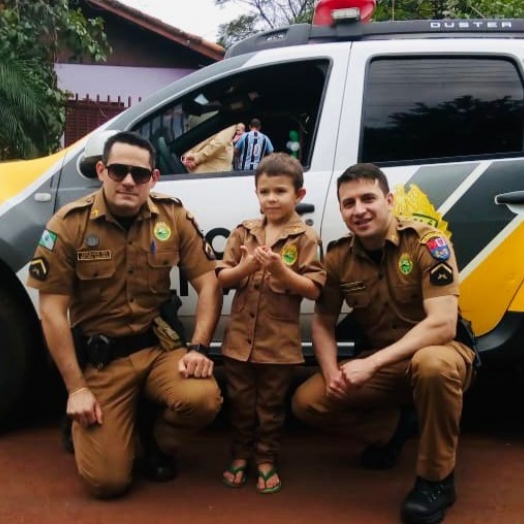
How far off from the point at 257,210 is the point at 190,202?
0.98 ft

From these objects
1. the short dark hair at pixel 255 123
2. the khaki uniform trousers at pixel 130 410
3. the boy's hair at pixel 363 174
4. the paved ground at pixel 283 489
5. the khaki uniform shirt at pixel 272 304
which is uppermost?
the short dark hair at pixel 255 123

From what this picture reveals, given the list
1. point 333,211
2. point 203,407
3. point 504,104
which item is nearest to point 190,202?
point 333,211

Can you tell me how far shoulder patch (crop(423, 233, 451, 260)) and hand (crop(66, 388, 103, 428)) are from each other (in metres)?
1.35

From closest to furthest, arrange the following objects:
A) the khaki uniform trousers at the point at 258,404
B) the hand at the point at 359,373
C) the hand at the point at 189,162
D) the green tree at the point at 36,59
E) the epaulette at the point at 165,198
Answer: the hand at the point at 359,373 < the khaki uniform trousers at the point at 258,404 < the epaulette at the point at 165,198 < the hand at the point at 189,162 < the green tree at the point at 36,59

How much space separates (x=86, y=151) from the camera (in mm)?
2980

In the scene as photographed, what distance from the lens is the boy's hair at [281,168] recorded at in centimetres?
265

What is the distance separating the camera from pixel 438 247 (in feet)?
8.52

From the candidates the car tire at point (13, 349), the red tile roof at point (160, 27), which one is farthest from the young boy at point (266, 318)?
the red tile roof at point (160, 27)

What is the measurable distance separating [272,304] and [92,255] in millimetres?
720

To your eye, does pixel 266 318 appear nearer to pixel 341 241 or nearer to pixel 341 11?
pixel 341 241

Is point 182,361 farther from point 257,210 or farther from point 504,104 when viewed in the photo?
point 504,104

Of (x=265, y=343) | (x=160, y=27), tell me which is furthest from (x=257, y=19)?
(x=265, y=343)

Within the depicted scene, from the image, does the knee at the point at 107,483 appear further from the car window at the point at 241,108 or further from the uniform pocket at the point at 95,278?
the car window at the point at 241,108

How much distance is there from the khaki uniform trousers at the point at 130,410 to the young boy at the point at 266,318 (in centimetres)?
16
